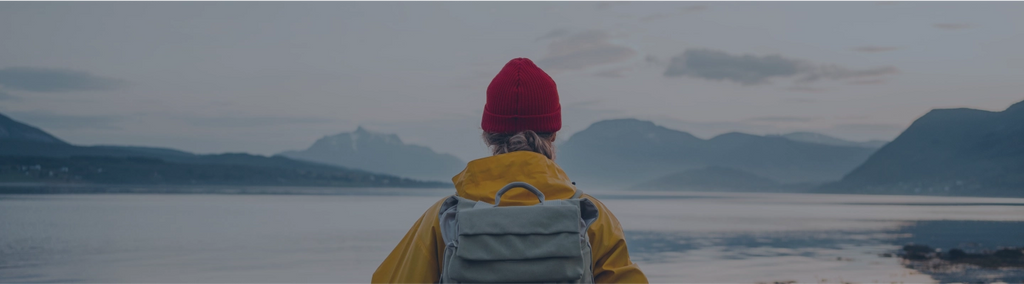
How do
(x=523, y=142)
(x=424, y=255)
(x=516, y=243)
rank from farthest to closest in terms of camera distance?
(x=523, y=142), (x=424, y=255), (x=516, y=243)

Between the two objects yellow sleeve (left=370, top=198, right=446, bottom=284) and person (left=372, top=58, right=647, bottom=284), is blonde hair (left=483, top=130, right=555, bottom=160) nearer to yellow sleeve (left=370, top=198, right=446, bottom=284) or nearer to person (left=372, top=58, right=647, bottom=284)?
person (left=372, top=58, right=647, bottom=284)

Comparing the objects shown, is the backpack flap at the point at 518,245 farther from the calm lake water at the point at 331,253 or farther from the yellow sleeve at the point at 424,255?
the calm lake water at the point at 331,253

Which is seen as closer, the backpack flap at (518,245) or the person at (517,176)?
the backpack flap at (518,245)

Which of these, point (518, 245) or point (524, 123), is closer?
point (518, 245)

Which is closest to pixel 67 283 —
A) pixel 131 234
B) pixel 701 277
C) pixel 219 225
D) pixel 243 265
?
pixel 243 265

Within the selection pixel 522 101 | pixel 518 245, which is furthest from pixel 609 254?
pixel 522 101

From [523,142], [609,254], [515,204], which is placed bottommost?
[609,254]

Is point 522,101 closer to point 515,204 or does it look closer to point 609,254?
point 515,204

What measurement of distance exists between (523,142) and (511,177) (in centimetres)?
29

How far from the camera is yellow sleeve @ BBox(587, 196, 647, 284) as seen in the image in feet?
9.34

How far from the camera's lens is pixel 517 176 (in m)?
2.77

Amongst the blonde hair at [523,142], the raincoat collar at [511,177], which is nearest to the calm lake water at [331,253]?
the blonde hair at [523,142]

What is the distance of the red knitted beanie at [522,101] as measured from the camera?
3051mm

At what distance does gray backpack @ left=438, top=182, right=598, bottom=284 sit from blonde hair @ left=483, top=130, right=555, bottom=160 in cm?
35
